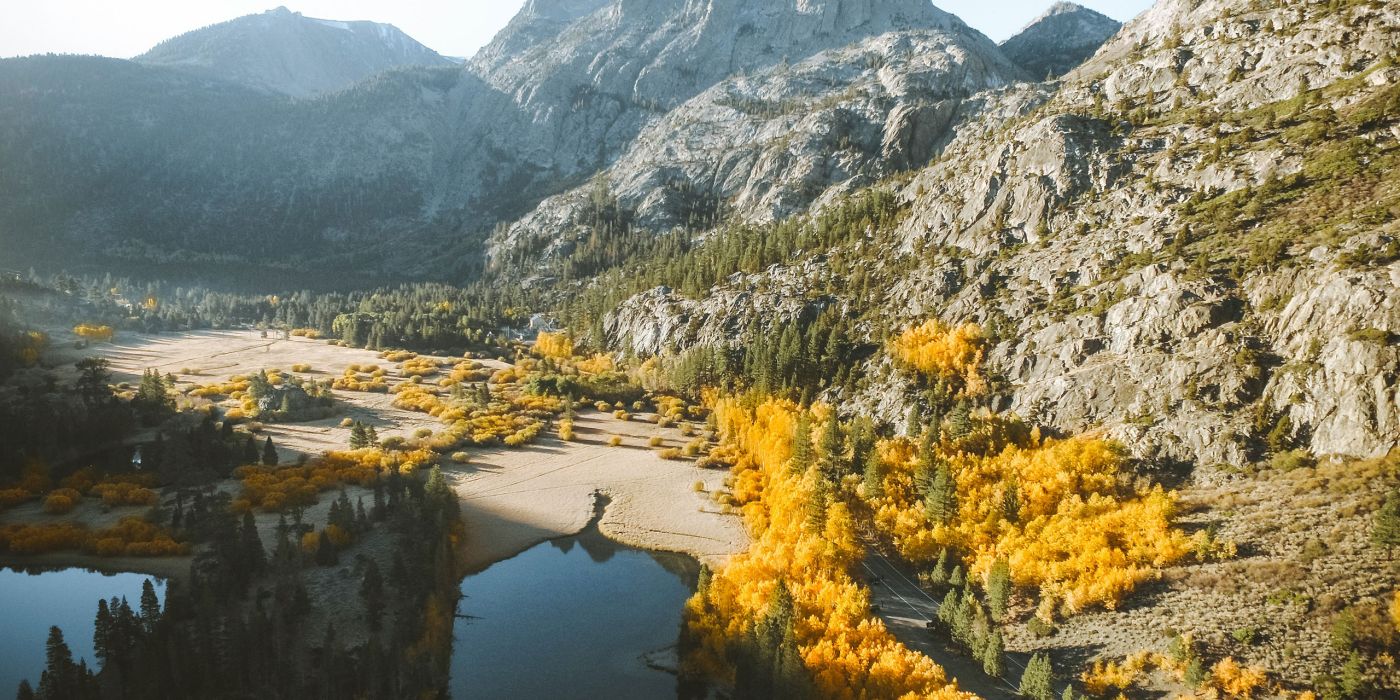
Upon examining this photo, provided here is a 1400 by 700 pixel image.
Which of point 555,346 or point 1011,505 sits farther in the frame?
point 555,346

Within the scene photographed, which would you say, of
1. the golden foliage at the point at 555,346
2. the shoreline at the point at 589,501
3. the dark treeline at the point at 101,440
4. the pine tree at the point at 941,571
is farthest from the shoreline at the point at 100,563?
the golden foliage at the point at 555,346

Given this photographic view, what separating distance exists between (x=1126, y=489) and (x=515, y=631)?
54.5 metres

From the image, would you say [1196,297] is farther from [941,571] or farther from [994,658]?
[994,658]

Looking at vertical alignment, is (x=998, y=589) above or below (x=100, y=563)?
above

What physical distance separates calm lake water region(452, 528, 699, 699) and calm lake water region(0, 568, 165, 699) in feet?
85.9

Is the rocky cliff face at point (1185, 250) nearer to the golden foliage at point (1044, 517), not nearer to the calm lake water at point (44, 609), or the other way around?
the golden foliage at point (1044, 517)

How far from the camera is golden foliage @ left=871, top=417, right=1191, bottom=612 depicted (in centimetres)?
4934

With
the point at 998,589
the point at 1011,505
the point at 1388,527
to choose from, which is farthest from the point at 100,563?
the point at 1388,527

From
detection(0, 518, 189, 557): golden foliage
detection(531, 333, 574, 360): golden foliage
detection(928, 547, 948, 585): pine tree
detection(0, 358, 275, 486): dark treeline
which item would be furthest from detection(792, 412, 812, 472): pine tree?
detection(531, 333, 574, 360): golden foliage

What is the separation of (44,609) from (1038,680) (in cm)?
7579

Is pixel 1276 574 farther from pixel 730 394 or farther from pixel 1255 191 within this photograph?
pixel 730 394

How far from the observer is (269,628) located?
4522 cm

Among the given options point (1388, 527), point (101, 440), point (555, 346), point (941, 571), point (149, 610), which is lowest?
point (149, 610)

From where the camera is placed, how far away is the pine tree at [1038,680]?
39781 mm
